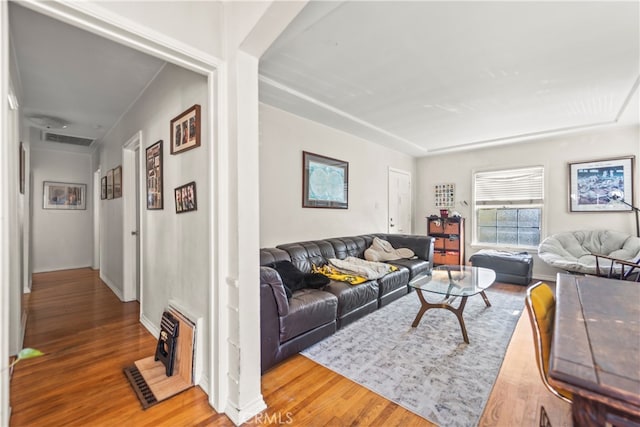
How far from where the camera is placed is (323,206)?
4.16 m

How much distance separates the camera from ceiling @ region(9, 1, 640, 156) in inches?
74.9

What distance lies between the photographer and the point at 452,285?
2895 millimetres

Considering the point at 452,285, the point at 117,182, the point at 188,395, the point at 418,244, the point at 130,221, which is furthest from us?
the point at 418,244

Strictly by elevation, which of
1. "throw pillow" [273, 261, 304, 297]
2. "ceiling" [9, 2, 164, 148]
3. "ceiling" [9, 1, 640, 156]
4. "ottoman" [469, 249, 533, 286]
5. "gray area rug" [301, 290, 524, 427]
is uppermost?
"ceiling" [9, 1, 640, 156]

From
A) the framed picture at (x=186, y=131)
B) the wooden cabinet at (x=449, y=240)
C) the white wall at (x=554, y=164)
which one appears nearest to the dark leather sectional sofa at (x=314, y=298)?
the framed picture at (x=186, y=131)

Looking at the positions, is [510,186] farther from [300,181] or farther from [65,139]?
[65,139]

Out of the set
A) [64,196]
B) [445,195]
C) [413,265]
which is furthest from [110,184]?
[445,195]

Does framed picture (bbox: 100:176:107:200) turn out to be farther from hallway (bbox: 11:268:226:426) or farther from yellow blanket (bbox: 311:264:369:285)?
yellow blanket (bbox: 311:264:369:285)

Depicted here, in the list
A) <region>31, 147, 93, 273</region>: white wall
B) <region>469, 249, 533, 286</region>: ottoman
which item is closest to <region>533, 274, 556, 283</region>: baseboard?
<region>469, 249, 533, 286</region>: ottoman

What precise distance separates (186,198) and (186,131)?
0.51m

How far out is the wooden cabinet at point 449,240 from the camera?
5.41m

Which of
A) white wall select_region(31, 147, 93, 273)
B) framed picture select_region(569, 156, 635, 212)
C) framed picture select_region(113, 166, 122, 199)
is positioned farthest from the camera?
white wall select_region(31, 147, 93, 273)

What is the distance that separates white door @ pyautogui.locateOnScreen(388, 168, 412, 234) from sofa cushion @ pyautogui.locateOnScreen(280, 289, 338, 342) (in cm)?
342

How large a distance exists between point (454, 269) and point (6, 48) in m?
4.16
